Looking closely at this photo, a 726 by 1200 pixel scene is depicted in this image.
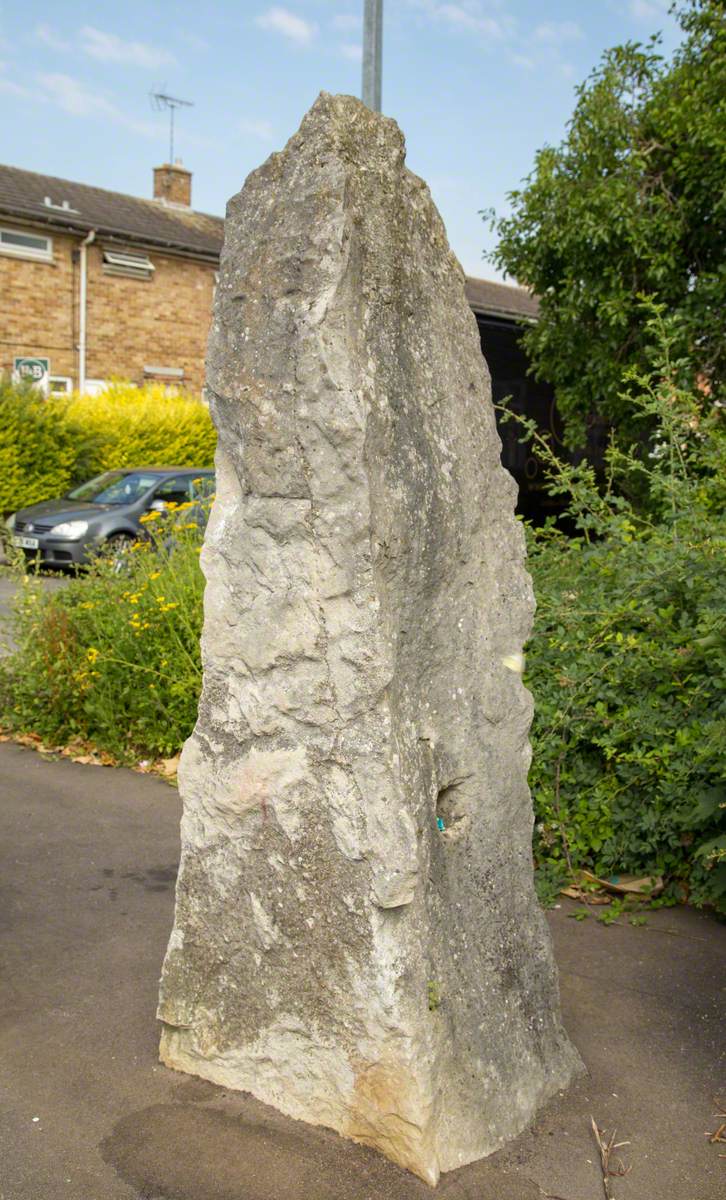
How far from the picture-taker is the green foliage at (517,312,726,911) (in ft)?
15.5

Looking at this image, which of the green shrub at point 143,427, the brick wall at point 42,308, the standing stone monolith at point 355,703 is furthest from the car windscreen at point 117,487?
the standing stone monolith at point 355,703

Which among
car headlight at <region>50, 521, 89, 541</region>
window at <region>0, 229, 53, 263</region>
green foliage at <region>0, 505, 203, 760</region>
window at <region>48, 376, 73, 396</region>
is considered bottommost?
Result: green foliage at <region>0, 505, 203, 760</region>

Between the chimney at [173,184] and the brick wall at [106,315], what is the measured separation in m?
3.98

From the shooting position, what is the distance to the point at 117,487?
20.0 m

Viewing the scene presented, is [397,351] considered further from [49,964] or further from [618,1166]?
[49,964]

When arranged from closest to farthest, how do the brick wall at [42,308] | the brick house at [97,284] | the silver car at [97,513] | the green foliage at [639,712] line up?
the green foliage at [639,712]
the silver car at [97,513]
the brick wall at [42,308]
the brick house at [97,284]

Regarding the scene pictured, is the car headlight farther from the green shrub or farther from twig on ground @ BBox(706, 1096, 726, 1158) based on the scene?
twig on ground @ BBox(706, 1096, 726, 1158)

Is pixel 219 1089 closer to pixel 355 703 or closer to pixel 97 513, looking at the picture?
pixel 355 703

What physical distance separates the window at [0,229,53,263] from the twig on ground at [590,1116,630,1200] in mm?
25797

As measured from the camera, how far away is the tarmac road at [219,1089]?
9.73ft

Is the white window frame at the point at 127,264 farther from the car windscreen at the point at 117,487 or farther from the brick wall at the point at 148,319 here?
the car windscreen at the point at 117,487

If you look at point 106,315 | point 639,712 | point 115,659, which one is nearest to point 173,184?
point 106,315

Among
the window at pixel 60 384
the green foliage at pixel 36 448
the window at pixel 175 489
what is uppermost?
the window at pixel 60 384

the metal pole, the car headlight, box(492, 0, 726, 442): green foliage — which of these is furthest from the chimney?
the metal pole
